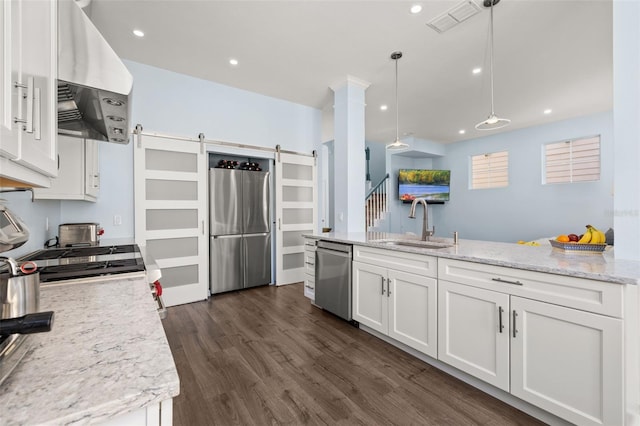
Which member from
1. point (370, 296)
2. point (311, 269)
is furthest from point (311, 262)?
point (370, 296)

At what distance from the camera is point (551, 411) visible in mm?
1532

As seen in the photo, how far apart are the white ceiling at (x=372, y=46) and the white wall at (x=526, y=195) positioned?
4.49 feet

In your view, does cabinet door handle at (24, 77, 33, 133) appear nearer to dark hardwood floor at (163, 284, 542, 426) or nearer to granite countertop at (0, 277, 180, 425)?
granite countertop at (0, 277, 180, 425)

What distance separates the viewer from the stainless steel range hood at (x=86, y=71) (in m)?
1.01

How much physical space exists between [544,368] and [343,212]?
268cm

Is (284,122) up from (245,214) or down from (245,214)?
up

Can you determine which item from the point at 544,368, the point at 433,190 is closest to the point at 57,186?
the point at 544,368

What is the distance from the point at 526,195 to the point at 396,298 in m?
5.75

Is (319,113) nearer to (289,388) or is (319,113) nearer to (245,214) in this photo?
(245,214)

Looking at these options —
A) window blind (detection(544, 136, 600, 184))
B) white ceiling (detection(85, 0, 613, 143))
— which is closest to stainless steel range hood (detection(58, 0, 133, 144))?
white ceiling (detection(85, 0, 613, 143))

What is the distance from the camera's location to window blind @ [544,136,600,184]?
5.52 metres

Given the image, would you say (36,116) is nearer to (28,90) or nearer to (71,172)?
(28,90)

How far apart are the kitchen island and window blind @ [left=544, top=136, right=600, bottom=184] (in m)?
5.09

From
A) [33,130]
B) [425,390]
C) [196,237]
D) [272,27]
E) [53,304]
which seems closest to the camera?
[33,130]
